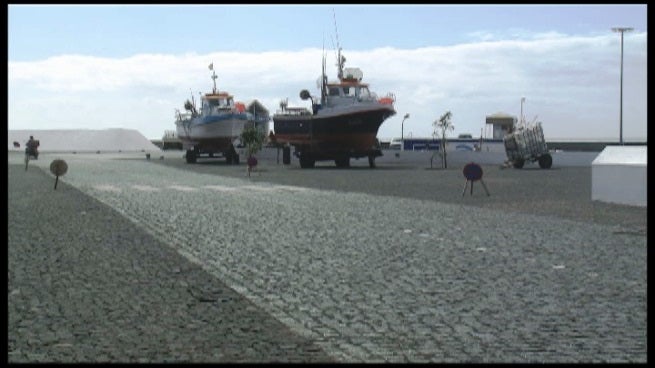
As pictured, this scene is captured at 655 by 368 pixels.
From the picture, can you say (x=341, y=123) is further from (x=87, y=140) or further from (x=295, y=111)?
(x=87, y=140)

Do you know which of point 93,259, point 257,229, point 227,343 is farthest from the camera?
point 257,229

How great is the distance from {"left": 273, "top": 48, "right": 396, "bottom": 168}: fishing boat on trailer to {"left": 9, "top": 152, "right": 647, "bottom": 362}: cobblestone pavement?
31.8 m

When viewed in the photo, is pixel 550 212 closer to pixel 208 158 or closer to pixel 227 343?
pixel 227 343

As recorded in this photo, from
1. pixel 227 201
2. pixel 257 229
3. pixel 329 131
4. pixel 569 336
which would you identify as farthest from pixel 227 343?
pixel 329 131

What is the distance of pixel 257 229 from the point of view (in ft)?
55.9

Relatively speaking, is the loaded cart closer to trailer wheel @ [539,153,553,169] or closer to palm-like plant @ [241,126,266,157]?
trailer wheel @ [539,153,553,169]

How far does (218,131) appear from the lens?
6378cm

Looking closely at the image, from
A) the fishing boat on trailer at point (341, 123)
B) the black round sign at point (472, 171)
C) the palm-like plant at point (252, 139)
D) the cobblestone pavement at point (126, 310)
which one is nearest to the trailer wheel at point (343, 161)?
Answer: the fishing boat on trailer at point (341, 123)

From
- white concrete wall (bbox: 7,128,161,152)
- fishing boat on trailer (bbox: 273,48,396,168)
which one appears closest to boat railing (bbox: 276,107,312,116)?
fishing boat on trailer (bbox: 273,48,396,168)

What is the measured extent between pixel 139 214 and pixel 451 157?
134ft

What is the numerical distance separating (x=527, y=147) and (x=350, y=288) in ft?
136

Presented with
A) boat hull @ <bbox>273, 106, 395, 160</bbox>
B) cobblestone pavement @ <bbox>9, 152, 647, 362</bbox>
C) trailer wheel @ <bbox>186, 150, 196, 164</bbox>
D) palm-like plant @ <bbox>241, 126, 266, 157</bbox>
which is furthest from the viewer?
trailer wheel @ <bbox>186, 150, 196, 164</bbox>

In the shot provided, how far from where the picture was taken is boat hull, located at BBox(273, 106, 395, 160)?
51.2 metres

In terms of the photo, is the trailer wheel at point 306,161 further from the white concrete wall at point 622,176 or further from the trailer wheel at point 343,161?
the white concrete wall at point 622,176
